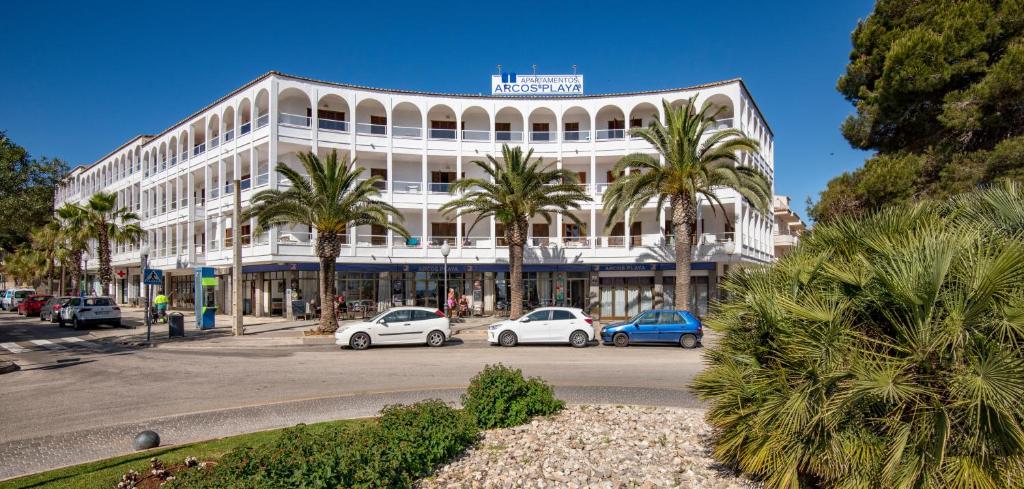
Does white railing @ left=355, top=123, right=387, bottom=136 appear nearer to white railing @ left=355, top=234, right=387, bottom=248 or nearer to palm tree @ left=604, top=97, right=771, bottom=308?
white railing @ left=355, top=234, right=387, bottom=248

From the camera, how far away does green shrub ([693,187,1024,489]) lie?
156 inches

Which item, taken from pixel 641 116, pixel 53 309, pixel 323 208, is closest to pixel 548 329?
pixel 323 208

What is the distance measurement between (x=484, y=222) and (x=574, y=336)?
A: 1742 cm

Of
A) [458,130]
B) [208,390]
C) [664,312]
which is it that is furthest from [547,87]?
[208,390]

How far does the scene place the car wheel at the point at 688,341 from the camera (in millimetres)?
19750

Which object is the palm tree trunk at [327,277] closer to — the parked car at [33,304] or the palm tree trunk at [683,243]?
the palm tree trunk at [683,243]

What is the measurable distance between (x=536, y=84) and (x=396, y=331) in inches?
905

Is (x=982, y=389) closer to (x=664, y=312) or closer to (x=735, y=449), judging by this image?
(x=735, y=449)

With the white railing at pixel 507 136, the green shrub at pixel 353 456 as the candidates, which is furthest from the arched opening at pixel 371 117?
the green shrub at pixel 353 456

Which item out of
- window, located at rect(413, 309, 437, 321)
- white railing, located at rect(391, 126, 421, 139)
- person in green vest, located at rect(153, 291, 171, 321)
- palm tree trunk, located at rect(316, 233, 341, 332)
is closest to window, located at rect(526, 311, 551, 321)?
window, located at rect(413, 309, 437, 321)

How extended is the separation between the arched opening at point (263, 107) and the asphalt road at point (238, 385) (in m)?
16.4

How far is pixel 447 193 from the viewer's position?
35438 mm

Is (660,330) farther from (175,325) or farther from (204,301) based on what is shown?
(204,301)

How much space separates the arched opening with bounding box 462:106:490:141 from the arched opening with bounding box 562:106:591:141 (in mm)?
5034
